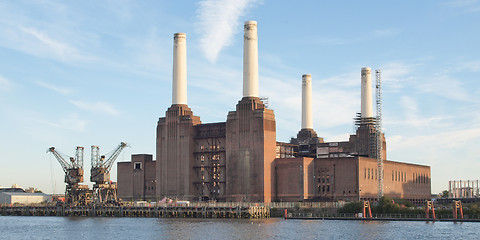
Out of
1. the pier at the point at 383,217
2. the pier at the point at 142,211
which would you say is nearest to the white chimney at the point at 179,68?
the pier at the point at 142,211

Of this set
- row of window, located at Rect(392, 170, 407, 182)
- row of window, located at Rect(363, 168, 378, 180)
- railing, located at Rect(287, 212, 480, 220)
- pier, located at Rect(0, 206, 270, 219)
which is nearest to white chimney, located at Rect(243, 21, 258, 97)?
pier, located at Rect(0, 206, 270, 219)

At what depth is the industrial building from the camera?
166m

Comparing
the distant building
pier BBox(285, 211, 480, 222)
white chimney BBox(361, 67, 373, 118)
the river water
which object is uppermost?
white chimney BBox(361, 67, 373, 118)

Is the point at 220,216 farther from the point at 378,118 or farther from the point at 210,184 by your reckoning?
the point at 378,118

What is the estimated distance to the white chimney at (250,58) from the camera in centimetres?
16712

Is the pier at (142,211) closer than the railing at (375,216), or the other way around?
the railing at (375,216)

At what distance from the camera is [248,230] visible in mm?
114562

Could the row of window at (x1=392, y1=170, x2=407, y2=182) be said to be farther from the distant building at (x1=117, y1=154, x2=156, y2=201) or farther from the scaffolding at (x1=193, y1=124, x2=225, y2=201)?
the distant building at (x1=117, y1=154, x2=156, y2=201)

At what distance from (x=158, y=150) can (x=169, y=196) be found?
40.5ft

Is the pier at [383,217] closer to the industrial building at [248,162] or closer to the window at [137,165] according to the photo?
the industrial building at [248,162]

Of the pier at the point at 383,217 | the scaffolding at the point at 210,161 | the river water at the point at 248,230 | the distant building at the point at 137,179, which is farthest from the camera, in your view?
the distant building at the point at 137,179

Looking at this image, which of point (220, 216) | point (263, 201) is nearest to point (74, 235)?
point (220, 216)

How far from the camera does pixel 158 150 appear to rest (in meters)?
184

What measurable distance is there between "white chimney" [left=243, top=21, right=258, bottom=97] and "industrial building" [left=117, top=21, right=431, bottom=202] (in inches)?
9.3
